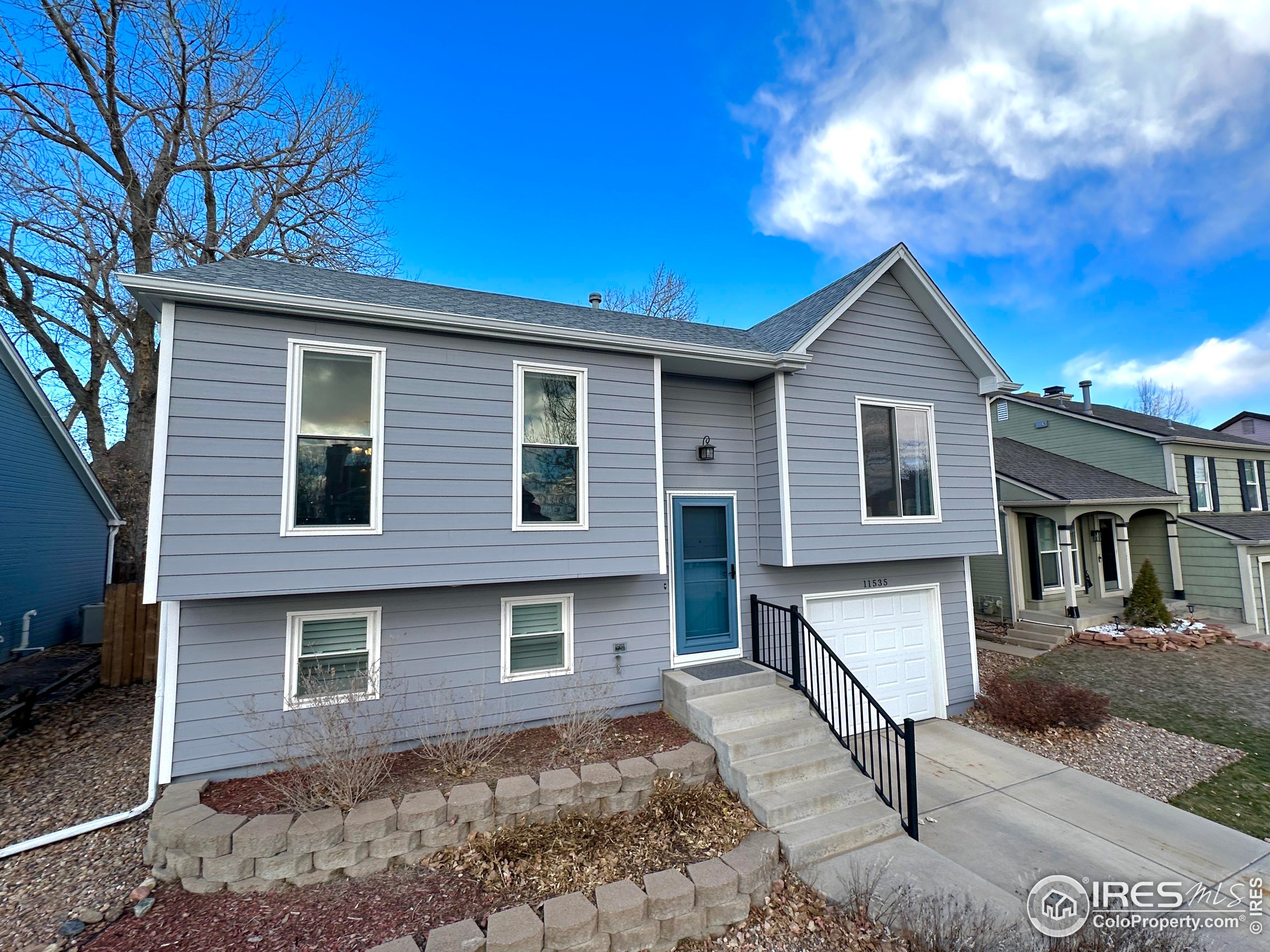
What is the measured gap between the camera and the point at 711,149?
13.8 m

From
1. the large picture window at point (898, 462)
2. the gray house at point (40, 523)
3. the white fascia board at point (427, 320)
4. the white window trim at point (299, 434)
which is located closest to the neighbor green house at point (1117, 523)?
the large picture window at point (898, 462)

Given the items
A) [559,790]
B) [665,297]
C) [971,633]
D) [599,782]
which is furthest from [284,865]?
[665,297]

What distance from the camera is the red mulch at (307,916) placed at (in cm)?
313

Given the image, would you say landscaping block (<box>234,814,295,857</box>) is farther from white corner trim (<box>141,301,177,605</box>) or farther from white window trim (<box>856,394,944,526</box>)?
white window trim (<box>856,394,944,526</box>)

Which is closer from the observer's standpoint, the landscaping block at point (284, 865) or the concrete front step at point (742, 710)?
the landscaping block at point (284, 865)

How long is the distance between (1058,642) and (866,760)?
27.8ft

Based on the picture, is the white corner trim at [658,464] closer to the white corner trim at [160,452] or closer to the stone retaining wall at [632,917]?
the stone retaining wall at [632,917]

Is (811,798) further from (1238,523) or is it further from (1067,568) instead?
(1238,523)

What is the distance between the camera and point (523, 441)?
550 cm

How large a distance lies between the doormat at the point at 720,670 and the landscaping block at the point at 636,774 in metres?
1.40

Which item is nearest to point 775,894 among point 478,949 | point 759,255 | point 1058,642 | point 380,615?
point 478,949

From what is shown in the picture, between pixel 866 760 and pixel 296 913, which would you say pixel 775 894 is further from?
pixel 296 913

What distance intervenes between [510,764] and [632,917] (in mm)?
1807

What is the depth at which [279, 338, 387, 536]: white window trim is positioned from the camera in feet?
15.1
